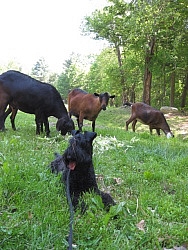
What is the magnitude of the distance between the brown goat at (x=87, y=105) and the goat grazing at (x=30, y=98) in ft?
4.24

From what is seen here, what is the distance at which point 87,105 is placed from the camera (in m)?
10.3

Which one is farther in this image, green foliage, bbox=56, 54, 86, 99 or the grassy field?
green foliage, bbox=56, 54, 86, 99

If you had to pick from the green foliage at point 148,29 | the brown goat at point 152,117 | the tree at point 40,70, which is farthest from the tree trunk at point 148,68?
the tree at point 40,70

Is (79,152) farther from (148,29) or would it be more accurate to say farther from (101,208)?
(148,29)

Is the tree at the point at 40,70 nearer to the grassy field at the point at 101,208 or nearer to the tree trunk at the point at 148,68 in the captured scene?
the tree trunk at the point at 148,68

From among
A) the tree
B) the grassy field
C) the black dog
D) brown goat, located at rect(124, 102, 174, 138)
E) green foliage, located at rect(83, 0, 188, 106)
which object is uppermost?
the tree

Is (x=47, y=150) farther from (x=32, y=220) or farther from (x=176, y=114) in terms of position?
(x=176, y=114)

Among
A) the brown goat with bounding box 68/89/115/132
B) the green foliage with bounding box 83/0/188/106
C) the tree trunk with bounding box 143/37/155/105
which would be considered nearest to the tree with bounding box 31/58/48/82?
the green foliage with bounding box 83/0/188/106

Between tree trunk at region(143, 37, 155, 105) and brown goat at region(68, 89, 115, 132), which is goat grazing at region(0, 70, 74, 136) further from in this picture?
tree trunk at region(143, 37, 155, 105)

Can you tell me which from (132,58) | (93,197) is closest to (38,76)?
(132,58)

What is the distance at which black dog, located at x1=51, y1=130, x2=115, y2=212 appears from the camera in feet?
10.4

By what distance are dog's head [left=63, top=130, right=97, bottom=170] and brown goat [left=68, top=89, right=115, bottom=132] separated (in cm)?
611

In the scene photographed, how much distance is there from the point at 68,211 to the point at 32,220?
43cm

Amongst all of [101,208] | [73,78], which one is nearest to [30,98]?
[101,208]
